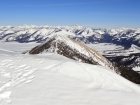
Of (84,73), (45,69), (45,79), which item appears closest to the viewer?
(45,79)

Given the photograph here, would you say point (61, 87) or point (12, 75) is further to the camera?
point (12, 75)

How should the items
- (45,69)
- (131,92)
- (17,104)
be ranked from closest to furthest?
(17,104), (131,92), (45,69)

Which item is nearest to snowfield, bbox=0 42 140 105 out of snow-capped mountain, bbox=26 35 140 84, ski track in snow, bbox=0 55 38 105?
ski track in snow, bbox=0 55 38 105

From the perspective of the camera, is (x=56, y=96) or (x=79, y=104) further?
(x=56, y=96)

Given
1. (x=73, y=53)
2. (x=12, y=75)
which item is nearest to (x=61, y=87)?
(x=12, y=75)

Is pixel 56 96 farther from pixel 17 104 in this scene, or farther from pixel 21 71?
pixel 21 71

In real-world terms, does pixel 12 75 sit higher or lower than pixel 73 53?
higher

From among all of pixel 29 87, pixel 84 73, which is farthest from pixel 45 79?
pixel 84 73

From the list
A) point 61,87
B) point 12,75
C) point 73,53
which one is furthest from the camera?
point 73,53

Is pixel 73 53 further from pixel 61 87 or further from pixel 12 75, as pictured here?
pixel 61 87
